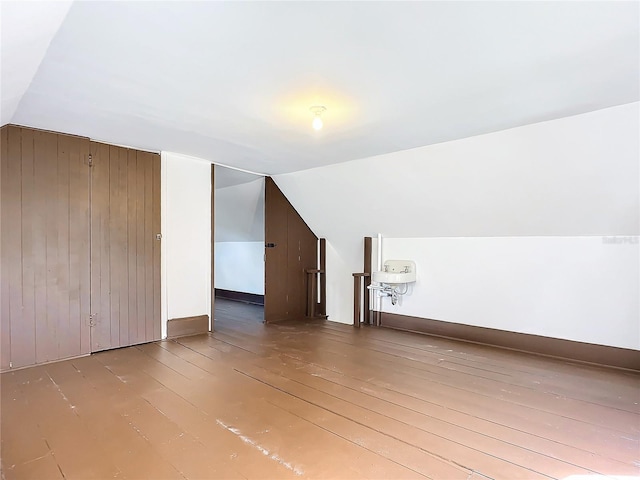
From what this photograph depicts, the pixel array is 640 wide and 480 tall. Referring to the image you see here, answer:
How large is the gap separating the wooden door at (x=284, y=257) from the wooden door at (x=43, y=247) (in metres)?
2.35

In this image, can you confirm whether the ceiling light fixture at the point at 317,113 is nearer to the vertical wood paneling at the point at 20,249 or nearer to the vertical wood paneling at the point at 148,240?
the vertical wood paneling at the point at 148,240

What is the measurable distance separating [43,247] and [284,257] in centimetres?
299

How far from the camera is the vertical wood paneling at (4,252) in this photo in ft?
10.2

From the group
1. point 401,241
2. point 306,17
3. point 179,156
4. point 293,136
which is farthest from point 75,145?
point 401,241

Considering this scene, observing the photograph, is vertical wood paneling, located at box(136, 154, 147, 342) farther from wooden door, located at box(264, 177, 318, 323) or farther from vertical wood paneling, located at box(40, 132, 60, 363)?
wooden door, located at box(264, 177, 318, 323)

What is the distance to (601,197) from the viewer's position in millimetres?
3143

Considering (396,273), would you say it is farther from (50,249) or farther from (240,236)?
(50,249)

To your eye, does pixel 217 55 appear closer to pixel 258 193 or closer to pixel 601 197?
pixel 601 197

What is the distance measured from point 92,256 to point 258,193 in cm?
264

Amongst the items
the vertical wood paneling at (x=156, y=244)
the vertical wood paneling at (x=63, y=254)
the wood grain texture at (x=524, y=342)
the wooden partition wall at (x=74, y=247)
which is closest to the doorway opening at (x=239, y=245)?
the vertical wood paneling at (x=156, y=244)

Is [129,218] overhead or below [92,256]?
overhead

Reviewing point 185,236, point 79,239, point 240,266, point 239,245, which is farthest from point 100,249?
point 240,266

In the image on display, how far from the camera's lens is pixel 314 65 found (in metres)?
2.07

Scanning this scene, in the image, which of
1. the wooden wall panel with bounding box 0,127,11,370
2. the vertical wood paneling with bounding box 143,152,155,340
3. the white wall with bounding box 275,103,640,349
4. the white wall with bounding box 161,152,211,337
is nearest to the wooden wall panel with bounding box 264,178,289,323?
the white wall with bounding box 275,103,640,349
